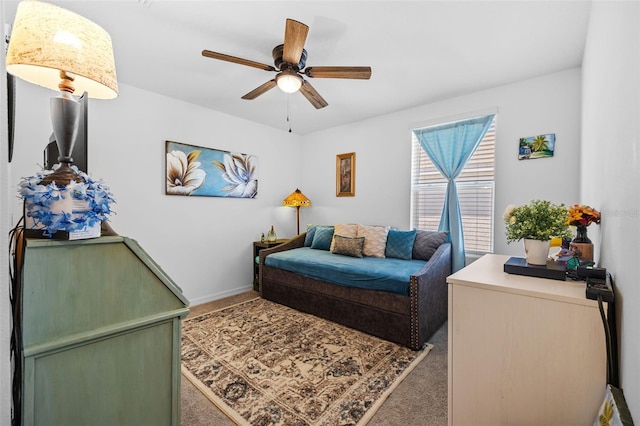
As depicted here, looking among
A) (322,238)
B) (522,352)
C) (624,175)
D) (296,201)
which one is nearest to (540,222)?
(624,175)

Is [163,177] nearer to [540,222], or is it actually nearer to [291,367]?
[291,367]

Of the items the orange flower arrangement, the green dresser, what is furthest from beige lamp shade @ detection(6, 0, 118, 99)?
the orange flower arrangement

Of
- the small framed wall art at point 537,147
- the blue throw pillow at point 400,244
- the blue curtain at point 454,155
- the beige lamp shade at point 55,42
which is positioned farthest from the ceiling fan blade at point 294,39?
the small framed wall art at point 537,147

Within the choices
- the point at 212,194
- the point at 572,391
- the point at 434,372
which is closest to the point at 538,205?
the point at 572,391

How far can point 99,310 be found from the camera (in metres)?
0.94

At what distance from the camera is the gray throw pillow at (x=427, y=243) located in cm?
305

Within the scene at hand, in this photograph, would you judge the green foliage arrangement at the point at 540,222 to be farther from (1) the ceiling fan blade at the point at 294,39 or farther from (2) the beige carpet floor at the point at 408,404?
(1) the ceiling fan blade at the point at 294,39

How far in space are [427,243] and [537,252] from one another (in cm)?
189

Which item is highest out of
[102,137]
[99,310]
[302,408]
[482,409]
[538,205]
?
[102,137]

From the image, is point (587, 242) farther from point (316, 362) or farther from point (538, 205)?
point (316, 362)

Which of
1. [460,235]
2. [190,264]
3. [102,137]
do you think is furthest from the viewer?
[190,264]

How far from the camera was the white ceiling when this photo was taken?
1.75 m

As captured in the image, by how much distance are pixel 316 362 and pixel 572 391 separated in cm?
160

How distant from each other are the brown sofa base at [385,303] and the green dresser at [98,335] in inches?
71.2
